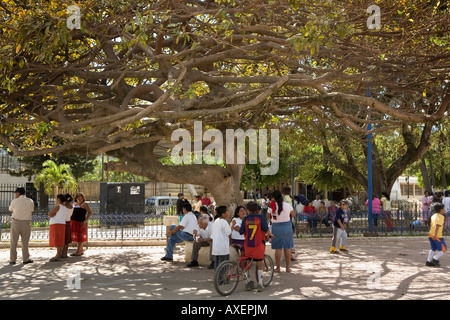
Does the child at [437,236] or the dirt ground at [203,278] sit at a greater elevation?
the child at [437,236]

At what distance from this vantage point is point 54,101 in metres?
11.9

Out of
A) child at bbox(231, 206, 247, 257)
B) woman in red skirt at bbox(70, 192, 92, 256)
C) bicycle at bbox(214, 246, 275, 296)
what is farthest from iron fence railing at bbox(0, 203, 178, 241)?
bicycle at bbox(214, 246, 275, 296)

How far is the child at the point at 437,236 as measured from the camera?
35.3ft

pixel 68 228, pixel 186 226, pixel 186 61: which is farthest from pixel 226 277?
pixel 68 228

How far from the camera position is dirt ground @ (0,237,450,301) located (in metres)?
8.09

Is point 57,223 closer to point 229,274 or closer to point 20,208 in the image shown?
point 20,208

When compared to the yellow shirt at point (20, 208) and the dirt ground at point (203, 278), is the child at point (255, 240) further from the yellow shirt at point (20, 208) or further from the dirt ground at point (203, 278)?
the yellow shirt at point (20, 208)

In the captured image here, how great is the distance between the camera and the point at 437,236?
10836mm

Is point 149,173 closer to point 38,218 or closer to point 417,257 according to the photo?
point 417,257

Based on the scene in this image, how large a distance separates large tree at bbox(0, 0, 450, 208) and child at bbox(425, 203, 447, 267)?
2.11 m

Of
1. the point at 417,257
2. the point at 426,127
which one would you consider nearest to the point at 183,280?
the point at 417,257

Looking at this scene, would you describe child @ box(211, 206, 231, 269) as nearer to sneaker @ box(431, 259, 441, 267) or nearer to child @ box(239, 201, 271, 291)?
child @ box(239, 201, 271, 291)

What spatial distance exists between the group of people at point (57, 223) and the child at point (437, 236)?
891 cm

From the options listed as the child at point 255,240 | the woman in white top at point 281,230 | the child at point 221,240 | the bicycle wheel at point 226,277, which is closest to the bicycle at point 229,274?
the bicycle wheel at point 226,277
